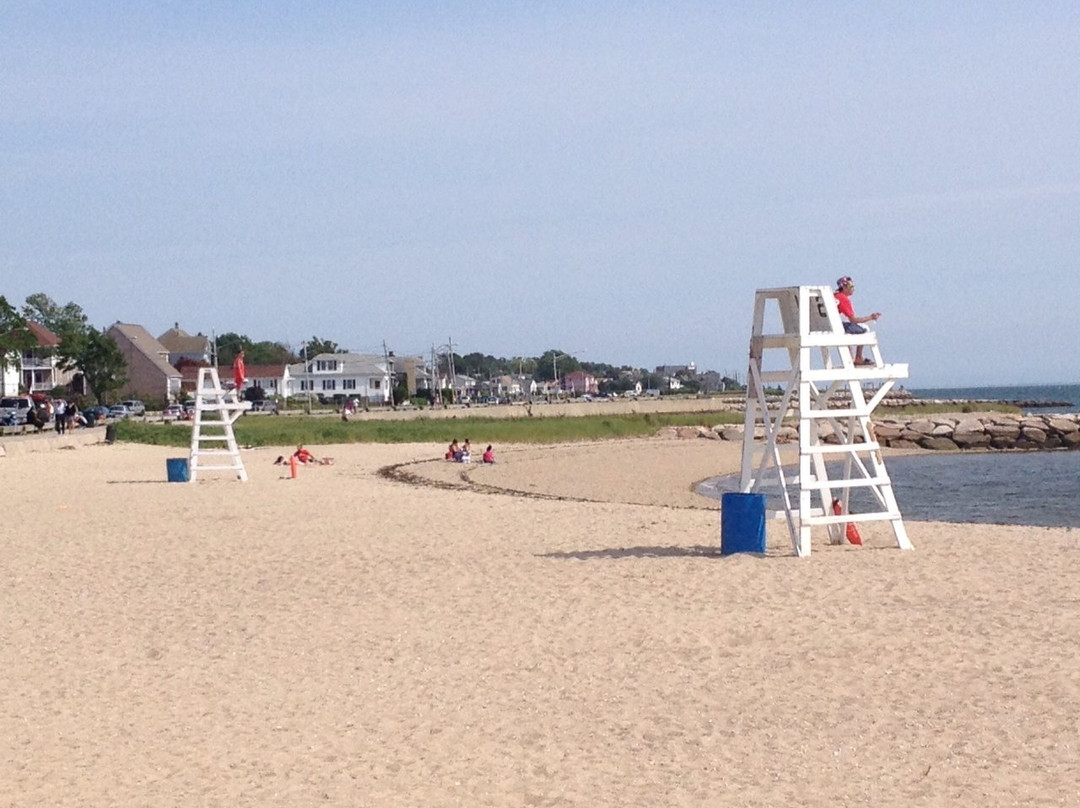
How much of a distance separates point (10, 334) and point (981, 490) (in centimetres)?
5308

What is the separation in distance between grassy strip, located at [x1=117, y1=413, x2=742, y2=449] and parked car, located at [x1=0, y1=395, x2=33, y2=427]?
180 inches

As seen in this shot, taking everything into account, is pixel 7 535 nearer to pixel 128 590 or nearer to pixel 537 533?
pixel 128 590

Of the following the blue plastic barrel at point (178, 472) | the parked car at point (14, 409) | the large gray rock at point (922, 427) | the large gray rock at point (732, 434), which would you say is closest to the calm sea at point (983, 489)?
the blue plastic barrel at point (178, 472)

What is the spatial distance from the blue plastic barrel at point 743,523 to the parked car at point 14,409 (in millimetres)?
49986

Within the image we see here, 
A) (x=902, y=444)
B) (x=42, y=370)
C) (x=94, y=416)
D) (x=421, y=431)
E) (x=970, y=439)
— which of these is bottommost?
(x=902, y=444)

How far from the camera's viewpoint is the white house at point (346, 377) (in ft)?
477

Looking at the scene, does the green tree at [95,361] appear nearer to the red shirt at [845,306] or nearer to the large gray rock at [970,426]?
the large gray rock at [970,426]

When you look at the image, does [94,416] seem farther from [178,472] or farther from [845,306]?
A: [845,306]

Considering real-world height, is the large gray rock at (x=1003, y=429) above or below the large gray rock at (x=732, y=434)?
above

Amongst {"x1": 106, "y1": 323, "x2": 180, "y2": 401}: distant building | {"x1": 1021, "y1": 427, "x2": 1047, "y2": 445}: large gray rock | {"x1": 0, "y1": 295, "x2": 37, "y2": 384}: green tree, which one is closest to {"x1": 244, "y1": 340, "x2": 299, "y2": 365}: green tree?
{"x1": 106, "y1": 323, "x2": 180, "y2": 401}: distant building

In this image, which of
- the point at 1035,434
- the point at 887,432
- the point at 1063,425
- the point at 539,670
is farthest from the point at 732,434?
the point at 539,670

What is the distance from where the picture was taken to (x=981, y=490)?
33.6 metres

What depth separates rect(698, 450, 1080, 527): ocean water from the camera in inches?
1014

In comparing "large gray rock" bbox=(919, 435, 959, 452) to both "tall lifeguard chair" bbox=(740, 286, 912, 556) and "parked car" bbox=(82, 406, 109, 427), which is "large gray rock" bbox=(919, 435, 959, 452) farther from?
"tall lifeguard chair" bbox=(740, 286, 912, 556)
